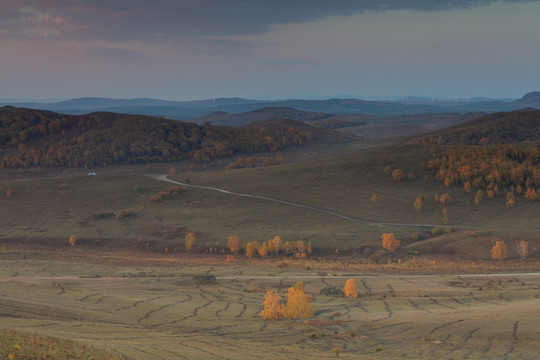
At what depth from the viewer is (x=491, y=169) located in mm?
107188

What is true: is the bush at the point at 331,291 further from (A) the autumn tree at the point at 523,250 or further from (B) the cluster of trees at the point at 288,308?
(A) the autumn tree at the point at 523,250

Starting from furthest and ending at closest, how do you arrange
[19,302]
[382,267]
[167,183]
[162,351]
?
[167,183], [382,267], [19,302], [162,351]

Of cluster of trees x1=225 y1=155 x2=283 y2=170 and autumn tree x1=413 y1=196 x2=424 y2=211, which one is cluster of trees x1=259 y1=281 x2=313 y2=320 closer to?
autumn tree x1=413 y1=196 x2=424 y2=211

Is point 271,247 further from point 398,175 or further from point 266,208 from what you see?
point 398,175

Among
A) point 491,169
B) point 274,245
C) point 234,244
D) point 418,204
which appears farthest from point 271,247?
point 491,169

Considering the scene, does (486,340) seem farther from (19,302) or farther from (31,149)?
(31,149)

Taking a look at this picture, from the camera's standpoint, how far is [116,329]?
32.5 metres

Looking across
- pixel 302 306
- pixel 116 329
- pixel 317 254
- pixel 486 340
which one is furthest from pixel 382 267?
pixel 116 329

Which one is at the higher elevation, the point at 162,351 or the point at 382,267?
the point at 162,351

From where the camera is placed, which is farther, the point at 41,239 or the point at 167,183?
the point at 167,183

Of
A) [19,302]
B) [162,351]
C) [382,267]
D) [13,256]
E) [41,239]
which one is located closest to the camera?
[162,351]

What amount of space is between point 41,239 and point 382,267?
191 ft

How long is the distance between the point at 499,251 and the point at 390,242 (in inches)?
562

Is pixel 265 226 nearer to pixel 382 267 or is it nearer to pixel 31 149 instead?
pixel 382 267
